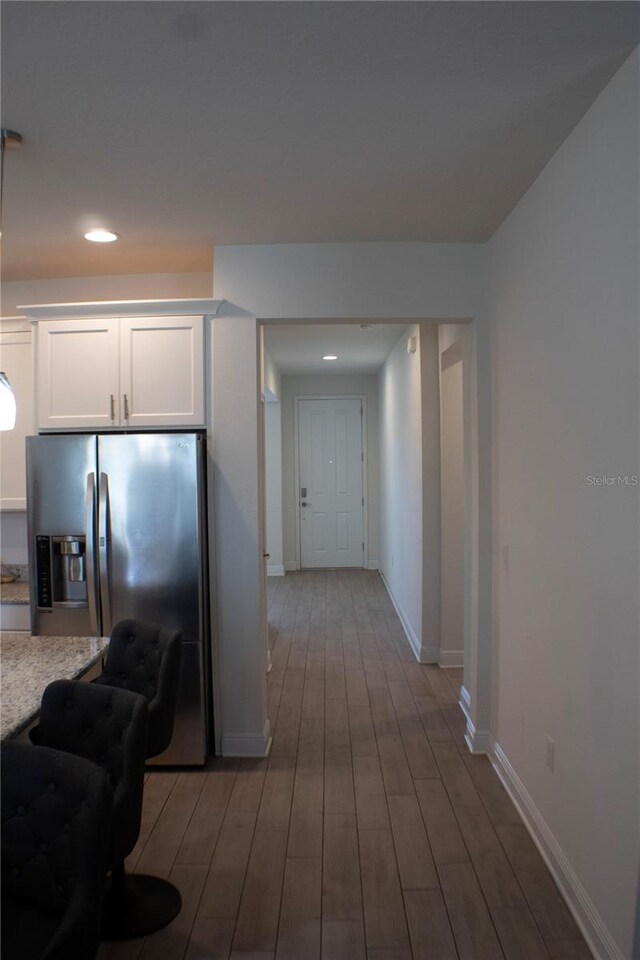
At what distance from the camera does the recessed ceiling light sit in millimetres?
2955

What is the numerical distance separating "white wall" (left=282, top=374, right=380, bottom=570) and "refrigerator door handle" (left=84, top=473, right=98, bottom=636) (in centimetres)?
516

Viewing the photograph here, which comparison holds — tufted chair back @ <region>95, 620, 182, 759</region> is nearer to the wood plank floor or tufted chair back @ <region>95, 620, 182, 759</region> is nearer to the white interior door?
the wood plank floor

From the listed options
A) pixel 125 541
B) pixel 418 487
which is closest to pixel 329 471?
pixel 418 487

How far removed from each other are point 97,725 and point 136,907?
793mm

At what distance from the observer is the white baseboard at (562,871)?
187 centimetres

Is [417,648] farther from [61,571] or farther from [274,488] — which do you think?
[274,488]

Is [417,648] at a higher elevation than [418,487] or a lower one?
lower

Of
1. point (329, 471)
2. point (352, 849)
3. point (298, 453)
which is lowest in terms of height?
point (352, 849)

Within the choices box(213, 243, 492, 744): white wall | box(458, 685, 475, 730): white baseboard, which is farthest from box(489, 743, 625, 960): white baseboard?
box(213, 243, 492, 744): white wall

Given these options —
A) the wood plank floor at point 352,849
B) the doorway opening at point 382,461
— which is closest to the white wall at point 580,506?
the wood plank floor at point 352,849

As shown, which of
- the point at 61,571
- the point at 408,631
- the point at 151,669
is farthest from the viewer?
the point at 408,631

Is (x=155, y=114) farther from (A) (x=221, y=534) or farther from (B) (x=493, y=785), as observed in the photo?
(B) (x=493, y=785)

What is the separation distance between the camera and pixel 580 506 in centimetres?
204

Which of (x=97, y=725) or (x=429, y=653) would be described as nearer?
(x=97, y=725)
